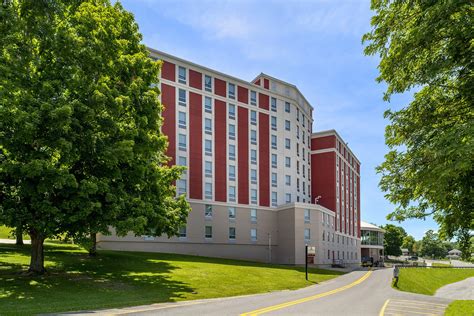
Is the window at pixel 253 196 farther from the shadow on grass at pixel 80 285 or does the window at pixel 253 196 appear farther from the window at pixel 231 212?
the shadow on grass at pixel 80 285

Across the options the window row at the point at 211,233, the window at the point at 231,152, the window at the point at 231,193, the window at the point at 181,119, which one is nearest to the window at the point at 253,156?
the window at the point at 231,152

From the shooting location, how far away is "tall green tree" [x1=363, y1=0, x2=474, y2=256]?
29.5 feet

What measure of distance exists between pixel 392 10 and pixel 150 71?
16.0 metres

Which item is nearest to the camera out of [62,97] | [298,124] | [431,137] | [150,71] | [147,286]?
[431,137]

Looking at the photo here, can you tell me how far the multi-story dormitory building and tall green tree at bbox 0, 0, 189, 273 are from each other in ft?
83.4

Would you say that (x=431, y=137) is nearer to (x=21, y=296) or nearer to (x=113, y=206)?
(x=113, y=206)

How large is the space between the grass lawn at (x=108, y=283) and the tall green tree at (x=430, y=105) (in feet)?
38.4

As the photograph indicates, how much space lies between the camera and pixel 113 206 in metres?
A: 19.9

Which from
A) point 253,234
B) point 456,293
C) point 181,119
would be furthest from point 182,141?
point 456,293

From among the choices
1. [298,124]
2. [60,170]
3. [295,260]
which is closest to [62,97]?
[60,170]

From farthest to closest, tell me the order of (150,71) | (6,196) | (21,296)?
(150,71)
(6,196)
(21,296)

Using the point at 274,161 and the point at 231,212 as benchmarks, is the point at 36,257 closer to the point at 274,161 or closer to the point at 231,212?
the point at 231,212

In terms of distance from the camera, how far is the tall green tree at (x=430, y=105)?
354 inches

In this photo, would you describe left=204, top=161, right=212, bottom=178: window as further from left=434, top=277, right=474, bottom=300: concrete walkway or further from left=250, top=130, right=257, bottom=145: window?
left=434, top=277, right=474, bottom=300: concrete walkway
